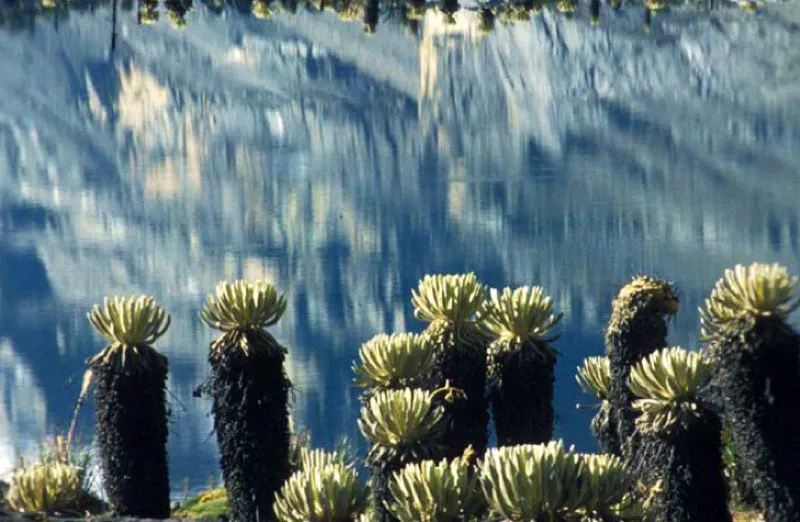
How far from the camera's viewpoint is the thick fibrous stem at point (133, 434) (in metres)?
11.7

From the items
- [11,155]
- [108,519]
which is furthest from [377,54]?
[108,519]

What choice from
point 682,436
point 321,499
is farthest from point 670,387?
point 321,499

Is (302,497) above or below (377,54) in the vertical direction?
below

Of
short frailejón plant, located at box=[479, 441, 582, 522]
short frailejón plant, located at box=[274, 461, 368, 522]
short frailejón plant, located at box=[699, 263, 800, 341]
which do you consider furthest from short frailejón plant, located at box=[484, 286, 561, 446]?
short frailejón plant, located at box=[479, 441, 582, 522]

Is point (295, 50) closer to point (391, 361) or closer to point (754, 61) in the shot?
point (754, 61)

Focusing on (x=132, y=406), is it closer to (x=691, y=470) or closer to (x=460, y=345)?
(x=460, y=345)

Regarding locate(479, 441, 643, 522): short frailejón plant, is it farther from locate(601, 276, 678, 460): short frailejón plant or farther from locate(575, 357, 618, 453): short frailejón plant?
locate(575, 357, 618, 453): short frailejón plant

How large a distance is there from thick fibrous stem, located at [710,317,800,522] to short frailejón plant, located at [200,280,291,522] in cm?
297

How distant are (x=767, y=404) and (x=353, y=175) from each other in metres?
27.7

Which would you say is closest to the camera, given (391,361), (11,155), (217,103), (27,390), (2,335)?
(391,361)

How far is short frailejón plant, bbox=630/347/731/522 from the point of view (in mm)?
10156

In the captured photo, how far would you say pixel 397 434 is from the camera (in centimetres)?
1015

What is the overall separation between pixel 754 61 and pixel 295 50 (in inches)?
604

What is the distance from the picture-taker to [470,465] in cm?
1108
